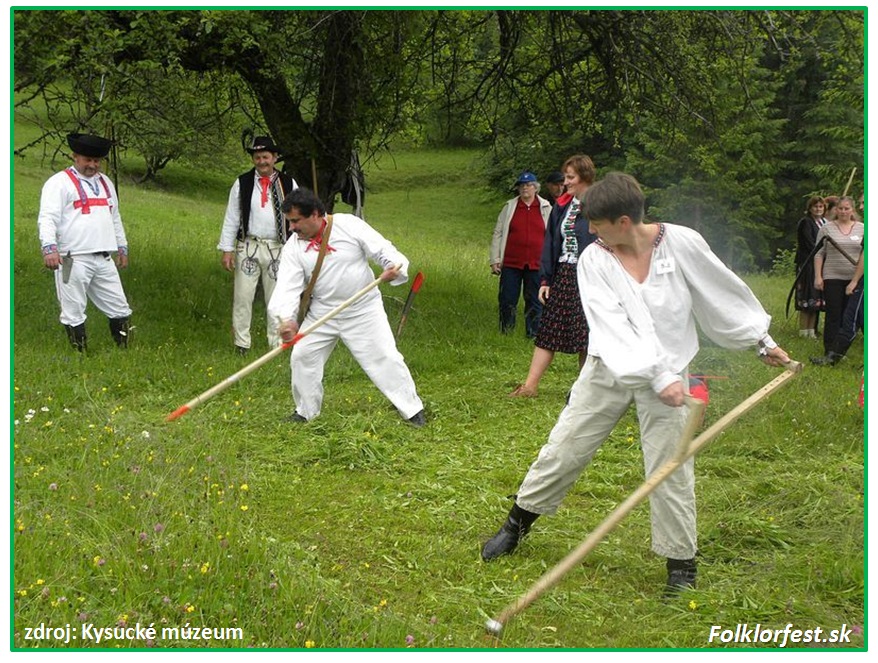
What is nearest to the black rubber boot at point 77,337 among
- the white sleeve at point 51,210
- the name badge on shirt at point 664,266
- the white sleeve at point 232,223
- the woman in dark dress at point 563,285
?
the white sleeve at point 51,210

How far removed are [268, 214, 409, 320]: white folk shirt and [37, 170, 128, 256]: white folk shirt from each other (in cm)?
247

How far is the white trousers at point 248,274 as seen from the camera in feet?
29.0

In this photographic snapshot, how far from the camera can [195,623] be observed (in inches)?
143

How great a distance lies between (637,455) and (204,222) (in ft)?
53.7

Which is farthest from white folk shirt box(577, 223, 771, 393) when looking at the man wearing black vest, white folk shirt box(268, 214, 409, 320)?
the man wearing black vest

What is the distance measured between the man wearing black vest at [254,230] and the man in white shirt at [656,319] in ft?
17.0

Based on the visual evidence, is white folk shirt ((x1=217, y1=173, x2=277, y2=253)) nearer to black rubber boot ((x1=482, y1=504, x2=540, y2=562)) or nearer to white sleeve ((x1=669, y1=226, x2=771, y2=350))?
black rubber boot ((x1=482, y1=504, x2=540, y2=562))

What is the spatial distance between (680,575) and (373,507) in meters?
1.75

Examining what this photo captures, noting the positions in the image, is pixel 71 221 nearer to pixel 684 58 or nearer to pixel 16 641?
pixel 16 641

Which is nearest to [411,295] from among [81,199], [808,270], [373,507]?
[373,507]

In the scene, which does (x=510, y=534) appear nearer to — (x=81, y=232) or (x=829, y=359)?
(x=81, y=232)

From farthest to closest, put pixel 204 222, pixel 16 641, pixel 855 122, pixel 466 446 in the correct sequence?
pixel 855 122
pixel 204 222
pixel 466 446
pixel 16 641

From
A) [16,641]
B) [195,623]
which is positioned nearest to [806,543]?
[195,623]

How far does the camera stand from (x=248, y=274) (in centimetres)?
894
